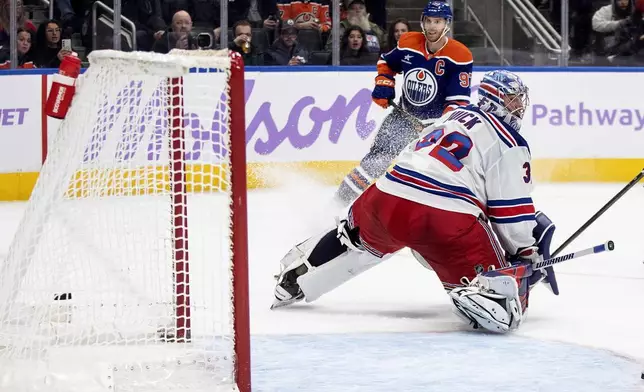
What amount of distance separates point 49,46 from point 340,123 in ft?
6.36

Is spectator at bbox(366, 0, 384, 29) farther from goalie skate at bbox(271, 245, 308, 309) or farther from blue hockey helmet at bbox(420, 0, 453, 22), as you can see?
goalie skate at bbox(271, 245, 308, 309)

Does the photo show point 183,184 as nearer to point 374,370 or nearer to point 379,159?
point 374,370

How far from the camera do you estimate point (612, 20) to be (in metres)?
8.35

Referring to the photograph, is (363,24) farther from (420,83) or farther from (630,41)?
(420,83)

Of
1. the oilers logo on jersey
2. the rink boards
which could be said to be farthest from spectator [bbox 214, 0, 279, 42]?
the oilers logo on jersey

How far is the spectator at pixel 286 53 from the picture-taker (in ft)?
25.8

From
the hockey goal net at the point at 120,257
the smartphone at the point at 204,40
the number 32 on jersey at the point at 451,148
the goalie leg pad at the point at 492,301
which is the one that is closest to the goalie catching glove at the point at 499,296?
the goalie leg pad at the point at 492,301

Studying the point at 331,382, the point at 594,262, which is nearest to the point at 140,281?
the point at 331,382

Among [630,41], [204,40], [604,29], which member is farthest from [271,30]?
[630,41]

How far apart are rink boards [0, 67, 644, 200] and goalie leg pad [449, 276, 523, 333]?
13.1 feet

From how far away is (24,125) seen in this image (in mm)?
7270

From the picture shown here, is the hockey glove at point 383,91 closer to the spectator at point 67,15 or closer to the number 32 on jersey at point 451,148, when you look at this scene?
the number 32 on jersey at point 451,148

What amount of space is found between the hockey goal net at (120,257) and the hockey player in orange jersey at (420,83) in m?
2.08

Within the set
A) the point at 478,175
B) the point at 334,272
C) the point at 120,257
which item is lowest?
the point at 334,272
